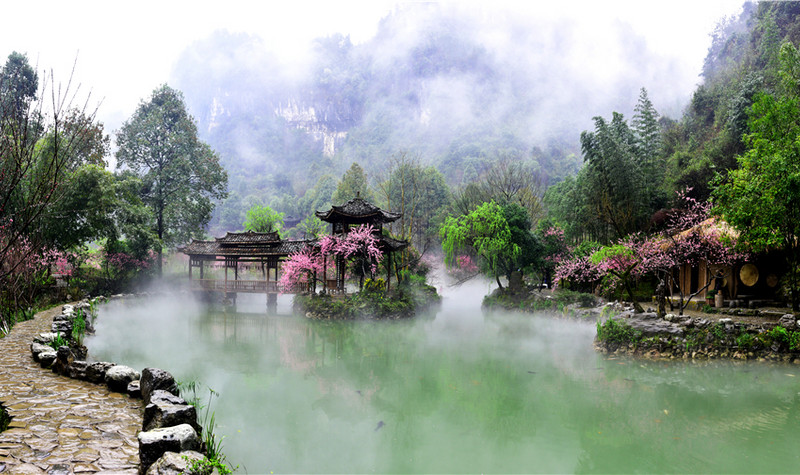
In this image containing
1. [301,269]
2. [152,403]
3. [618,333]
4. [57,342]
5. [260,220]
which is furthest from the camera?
[260,220]

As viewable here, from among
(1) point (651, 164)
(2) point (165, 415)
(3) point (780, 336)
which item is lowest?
(3) point (780, 336)

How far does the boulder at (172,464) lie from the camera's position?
2749mm

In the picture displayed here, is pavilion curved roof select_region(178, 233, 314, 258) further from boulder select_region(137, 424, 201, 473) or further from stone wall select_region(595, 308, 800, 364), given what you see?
boulder select_region(137, 424, 201, 473)

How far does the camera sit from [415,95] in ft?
269

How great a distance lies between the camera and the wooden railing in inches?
691

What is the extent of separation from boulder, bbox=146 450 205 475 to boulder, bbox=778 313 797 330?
10104mm

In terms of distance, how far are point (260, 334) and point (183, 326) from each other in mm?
2675

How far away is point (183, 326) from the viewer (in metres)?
12.6

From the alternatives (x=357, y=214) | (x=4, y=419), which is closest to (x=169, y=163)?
(x=357, y=214)

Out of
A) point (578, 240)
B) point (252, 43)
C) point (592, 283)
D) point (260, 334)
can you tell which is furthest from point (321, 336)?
point (252, 43)

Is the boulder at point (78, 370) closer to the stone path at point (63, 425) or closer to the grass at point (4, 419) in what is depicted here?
the stone path at point (63, 425)

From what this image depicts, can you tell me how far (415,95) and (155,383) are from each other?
82928 mm

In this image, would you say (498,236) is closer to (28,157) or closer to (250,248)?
(250,248)

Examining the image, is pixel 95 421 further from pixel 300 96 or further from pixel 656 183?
pixel 300 96
